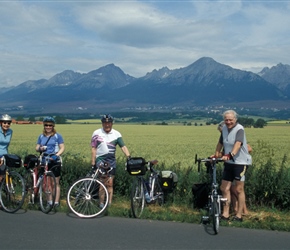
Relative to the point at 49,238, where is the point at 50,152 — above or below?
above

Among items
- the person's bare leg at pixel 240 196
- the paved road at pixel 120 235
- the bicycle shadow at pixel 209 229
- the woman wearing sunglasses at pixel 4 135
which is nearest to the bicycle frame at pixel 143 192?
the paved road at pixel 120 235

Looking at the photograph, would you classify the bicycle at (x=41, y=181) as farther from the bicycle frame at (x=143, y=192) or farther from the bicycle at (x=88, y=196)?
the bicycle frame at (x=143, y=192)

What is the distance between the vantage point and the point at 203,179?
884cm

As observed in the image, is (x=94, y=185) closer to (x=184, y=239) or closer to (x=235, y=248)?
(x=184, y=239)

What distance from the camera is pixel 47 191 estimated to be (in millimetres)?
7828

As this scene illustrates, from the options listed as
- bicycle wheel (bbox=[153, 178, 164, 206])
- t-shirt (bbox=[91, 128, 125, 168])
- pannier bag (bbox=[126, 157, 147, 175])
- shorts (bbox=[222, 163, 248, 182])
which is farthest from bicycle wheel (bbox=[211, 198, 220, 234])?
t-shirt (bbox=[91, 128, 125, 168])

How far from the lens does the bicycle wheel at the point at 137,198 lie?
23.8 ft

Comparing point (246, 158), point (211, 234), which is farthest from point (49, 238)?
point (246, 158)

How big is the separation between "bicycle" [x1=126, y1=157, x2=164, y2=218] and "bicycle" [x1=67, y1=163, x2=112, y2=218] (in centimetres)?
55

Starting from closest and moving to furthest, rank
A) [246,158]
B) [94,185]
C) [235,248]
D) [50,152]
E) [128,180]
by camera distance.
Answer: [235,248]
[246,158]
[94,185]
[50,152]
[128,180]

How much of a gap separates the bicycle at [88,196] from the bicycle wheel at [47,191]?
48 centimetres

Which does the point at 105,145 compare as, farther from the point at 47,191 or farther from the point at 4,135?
the point at 4,135

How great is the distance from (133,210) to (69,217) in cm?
119

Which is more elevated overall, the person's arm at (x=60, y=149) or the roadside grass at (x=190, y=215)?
the person's arm at (x=60, y=149)
